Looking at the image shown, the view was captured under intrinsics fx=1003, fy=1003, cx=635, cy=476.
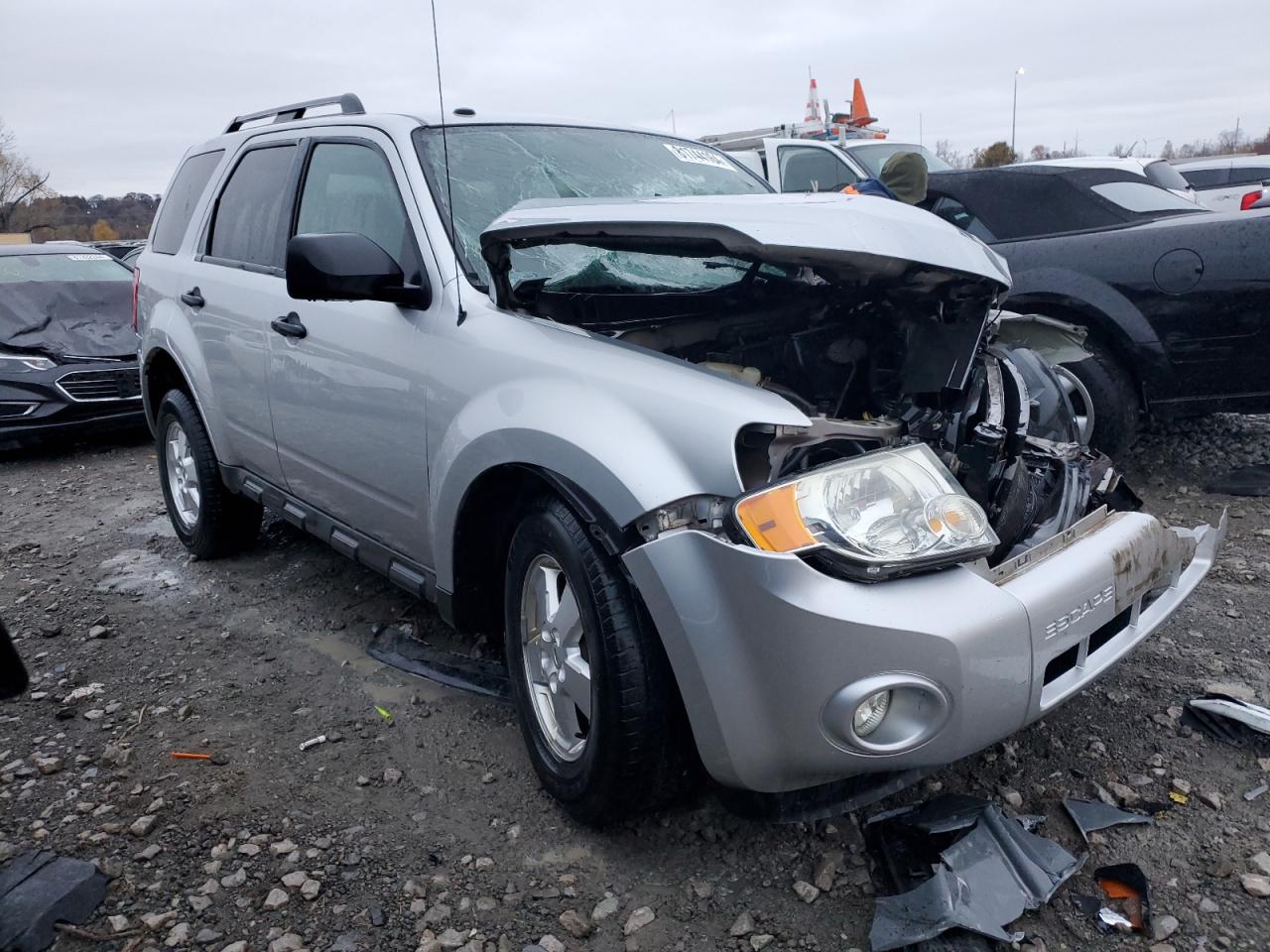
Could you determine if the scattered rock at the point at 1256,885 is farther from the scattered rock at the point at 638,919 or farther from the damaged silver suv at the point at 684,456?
the scattered rock at the point at 638,919

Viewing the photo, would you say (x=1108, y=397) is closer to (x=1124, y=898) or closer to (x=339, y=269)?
(x=1124, y=898)

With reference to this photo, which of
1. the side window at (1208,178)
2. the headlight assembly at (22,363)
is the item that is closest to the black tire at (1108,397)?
the headlight assembly at (22,363)

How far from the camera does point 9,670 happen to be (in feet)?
6.90

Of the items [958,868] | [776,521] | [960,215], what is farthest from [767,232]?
[960,215]

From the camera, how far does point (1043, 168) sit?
522 centimetres

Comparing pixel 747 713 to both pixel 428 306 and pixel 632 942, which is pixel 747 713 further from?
pixel 428 306

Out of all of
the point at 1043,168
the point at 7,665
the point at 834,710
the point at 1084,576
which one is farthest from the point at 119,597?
the point at 1043,168

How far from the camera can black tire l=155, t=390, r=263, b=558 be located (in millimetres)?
4398

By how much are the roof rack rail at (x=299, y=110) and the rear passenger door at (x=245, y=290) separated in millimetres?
216

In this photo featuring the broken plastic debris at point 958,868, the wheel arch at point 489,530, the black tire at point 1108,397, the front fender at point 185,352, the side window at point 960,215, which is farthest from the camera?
the side window at point 960,215

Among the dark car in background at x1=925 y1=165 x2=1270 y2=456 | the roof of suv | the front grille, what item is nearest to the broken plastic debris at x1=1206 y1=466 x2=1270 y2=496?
the dark car in background at x1=925 y1=165 x2=1270 y2=456

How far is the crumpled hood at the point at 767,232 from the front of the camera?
219cm

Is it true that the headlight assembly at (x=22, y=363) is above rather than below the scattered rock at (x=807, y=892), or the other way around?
above

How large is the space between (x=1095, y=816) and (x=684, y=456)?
1.36m
